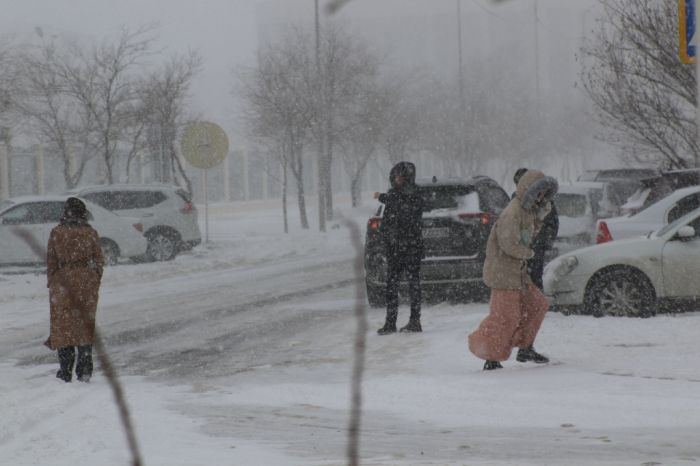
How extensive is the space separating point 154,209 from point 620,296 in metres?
14.7

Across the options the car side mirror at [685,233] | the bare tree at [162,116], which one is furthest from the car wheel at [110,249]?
the car side mirror at [685,233]

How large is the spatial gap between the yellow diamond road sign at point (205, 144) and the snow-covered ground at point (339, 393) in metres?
11.7

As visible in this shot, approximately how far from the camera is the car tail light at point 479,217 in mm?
14258

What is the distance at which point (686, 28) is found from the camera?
6344 millimetres

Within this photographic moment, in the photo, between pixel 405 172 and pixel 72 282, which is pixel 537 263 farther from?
pixel 72 282

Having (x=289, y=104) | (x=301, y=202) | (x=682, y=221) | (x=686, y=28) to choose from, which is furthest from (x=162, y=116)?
(x=686, y=28)

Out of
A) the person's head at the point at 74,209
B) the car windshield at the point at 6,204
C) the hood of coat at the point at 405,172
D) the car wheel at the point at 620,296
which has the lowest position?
the car wheel at the point at 620,296

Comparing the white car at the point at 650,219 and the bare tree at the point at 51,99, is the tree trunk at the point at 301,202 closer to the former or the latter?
the bare tree at the point at 51,99

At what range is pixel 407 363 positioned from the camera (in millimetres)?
10203

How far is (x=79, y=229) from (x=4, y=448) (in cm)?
295

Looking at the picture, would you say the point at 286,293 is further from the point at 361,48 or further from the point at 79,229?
the point at 361,48

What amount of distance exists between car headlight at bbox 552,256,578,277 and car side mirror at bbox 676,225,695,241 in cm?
109

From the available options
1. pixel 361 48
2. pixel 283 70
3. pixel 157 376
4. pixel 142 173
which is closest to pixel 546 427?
pixel 157 376

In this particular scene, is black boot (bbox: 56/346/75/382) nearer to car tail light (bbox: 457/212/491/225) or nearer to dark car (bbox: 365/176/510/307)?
dark car (bbox: 365/176/510/307)
